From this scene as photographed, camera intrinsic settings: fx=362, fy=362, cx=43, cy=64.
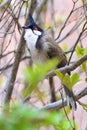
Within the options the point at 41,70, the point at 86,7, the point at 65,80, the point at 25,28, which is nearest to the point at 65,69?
the point at 65,80

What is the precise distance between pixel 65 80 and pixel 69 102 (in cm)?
28

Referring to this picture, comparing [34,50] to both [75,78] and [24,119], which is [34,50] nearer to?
[75,78]

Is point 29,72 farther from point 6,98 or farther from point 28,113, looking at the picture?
point 6,98

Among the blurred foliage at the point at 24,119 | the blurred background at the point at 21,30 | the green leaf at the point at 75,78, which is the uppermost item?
the blurred foliage at the point at 24,119

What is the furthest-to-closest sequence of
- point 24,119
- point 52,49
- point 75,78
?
point 52,49
point 75,78
point 24,119

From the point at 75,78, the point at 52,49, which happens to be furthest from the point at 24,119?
the point at 52,49

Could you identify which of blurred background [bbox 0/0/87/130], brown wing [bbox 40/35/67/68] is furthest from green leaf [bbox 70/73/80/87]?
brown wing [bbox 40/35/67/68]

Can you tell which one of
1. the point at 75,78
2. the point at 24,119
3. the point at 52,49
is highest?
the point at 24,119

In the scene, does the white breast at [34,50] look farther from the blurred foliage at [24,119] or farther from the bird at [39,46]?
the blurred foliage at [24,119]

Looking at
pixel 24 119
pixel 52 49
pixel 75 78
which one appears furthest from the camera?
pixel 52 49

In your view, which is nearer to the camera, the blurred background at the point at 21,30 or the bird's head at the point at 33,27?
the blurred background at the point at 21,30

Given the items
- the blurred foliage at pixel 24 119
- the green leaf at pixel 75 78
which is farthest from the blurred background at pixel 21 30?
the blurred foliage at pixel 24 119

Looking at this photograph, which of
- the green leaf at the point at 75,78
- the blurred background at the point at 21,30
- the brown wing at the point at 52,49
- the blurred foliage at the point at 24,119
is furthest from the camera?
the brown wing at the point at 52,49

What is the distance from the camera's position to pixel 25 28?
4.88 ft
